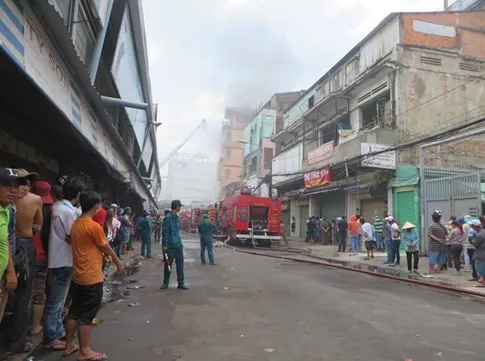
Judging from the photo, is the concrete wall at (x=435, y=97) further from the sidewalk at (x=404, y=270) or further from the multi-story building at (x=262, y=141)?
the multi-story building at (x=262, y=141)

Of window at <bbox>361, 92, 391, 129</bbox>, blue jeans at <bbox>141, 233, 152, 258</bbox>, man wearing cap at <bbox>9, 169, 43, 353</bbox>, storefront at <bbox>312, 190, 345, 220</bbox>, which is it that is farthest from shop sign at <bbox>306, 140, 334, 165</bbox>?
man wearing cap at <bbox>9, 169, 43, 353</bbox>

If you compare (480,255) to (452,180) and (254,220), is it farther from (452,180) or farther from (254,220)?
(254,220)

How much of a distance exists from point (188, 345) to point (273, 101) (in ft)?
143

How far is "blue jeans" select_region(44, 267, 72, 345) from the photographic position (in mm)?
4422

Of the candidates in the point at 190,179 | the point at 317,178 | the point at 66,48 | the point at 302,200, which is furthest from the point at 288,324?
the point at 190,179

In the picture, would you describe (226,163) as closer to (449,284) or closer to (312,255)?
(312,255)

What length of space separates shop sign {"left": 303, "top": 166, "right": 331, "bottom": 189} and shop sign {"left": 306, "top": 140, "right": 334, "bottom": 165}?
1022mm

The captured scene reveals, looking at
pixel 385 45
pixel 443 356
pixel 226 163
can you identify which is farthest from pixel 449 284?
pixel 226 163

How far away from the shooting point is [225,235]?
25.5 m

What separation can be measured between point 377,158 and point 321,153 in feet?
21.4

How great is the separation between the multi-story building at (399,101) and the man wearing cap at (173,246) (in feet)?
41.0

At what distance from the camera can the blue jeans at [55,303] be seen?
14.5ft

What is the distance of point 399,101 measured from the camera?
21.0 metres

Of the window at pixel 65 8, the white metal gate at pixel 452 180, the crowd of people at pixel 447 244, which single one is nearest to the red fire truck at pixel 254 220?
the white metal gate at pixel 452 180
